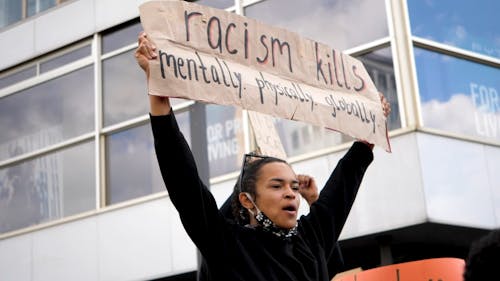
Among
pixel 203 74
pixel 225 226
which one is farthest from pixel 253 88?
pixel 225 226

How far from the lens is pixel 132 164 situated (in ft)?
39.8

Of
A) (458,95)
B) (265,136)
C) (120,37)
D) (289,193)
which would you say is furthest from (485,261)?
(120,37)

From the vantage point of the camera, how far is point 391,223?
32.3 feet

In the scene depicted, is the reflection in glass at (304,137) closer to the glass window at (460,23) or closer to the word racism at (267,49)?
the glass window at (460,23)

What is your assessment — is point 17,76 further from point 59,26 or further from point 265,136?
point 265,136

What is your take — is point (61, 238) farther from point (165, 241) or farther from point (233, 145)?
point (233, 145)

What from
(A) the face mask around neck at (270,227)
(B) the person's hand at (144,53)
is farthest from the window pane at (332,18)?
(B) the person's hand at (144,53)

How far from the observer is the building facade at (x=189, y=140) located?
999 centimetres

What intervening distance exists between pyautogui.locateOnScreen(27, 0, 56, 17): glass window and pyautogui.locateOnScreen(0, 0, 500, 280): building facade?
2 centimetres

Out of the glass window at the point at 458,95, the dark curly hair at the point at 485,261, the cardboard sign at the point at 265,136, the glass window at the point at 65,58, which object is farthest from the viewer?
the glass window at the point at 65,58

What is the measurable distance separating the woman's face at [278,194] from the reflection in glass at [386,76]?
6.33m

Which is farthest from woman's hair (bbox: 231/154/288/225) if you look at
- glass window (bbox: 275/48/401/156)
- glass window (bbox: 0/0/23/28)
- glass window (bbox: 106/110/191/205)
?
glass window (bbox: 0/0/23/28)

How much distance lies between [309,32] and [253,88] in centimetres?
719

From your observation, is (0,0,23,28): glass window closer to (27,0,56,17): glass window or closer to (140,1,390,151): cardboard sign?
(27,0,56,17): glass window
